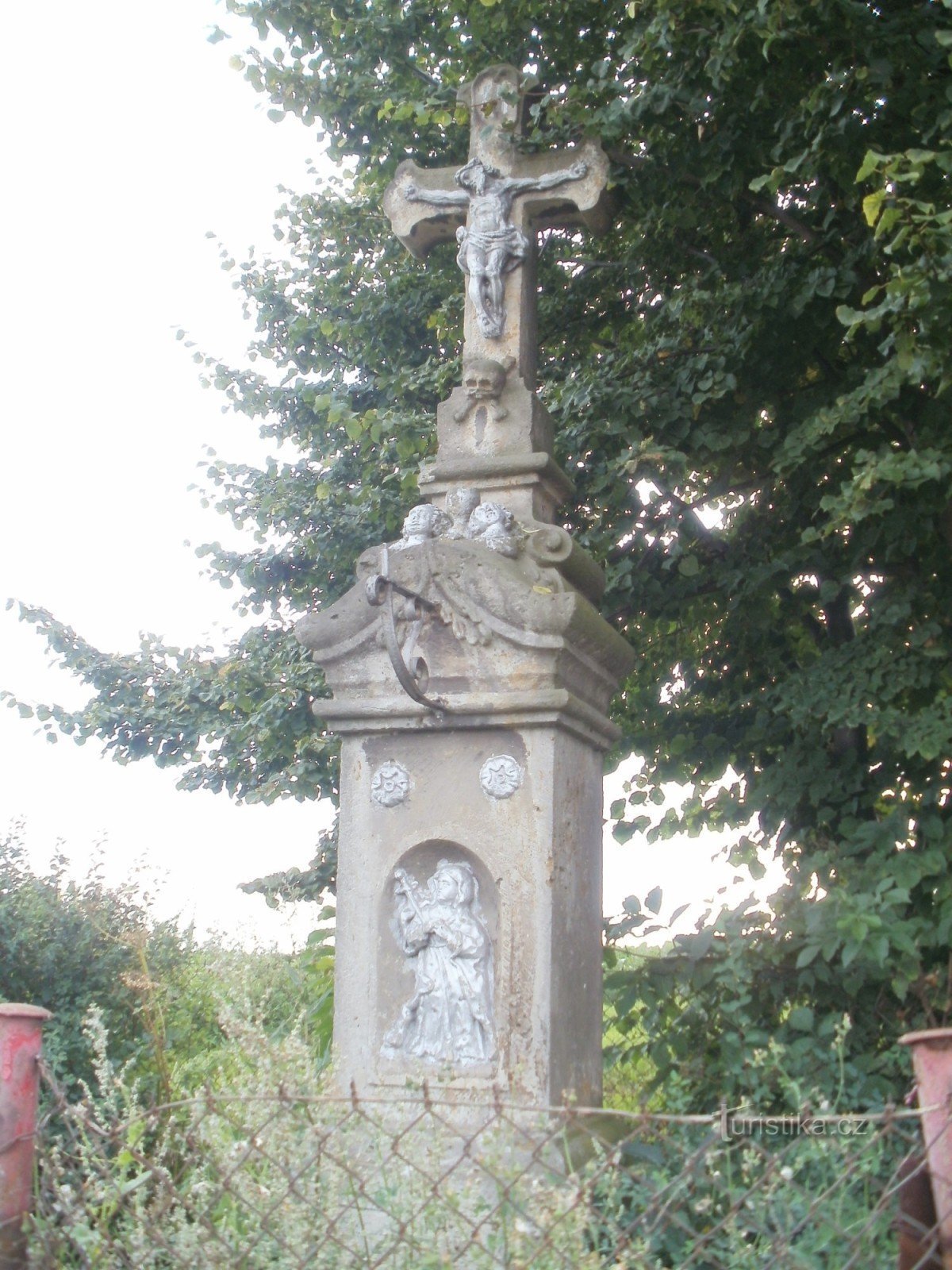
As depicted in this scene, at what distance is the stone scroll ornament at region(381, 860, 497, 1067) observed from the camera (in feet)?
13.5

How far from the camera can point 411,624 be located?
436 centimetres

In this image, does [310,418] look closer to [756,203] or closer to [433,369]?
[433,369]

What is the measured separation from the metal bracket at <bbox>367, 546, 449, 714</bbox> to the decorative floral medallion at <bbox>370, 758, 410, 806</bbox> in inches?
10.3

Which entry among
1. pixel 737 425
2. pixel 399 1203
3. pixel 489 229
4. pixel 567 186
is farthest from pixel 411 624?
pixel 737 425

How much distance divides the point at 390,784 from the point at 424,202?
264 centimetres

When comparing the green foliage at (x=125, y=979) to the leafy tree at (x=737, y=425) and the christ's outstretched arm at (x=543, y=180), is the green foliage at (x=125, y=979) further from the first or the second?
the christ's outstretched arm at (x=543, y=180)

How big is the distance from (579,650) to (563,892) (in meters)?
0.82

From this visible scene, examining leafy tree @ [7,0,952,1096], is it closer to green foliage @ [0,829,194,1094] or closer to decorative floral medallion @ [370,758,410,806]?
decorative floral medallion @ [370,758,410,806]

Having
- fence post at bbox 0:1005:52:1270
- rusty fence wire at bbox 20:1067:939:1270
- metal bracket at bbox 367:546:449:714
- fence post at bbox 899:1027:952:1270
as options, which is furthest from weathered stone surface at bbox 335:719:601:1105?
fence post at bbox 899:1027:952:1270

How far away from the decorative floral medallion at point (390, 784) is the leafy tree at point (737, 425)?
4.44ft

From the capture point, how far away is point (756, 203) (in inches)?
253

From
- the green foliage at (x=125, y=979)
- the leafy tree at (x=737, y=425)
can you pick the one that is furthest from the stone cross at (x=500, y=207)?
the green foliage at (x=125, y=979)

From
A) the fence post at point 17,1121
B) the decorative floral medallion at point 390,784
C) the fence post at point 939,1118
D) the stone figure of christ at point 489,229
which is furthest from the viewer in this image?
the stone figure of christ at point 489,229

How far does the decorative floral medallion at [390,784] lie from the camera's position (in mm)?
4398
